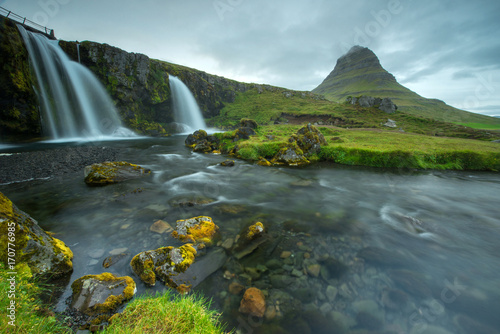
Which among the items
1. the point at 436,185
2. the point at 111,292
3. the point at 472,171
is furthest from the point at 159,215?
the point at 472,171

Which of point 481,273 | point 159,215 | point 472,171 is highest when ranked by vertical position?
point 472,171

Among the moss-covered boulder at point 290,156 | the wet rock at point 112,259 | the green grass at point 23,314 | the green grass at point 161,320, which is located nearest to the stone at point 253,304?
the green grass at point 161,320

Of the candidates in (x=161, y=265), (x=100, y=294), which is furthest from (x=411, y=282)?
(x=100, y=294)

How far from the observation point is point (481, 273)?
18.5 ft

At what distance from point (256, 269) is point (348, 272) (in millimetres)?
2682

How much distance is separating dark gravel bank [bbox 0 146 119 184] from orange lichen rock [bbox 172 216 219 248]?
12.0m

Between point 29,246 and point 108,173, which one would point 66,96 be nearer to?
point 108,173

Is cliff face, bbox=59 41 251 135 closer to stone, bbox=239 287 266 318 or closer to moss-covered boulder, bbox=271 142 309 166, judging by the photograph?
moss-covered boulder, bbox=271 142 309 166

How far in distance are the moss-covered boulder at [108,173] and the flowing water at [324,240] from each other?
24.7 inches

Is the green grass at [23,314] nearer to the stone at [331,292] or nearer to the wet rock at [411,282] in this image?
the stone at [331,292]

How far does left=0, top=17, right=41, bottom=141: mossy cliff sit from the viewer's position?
69.2ft

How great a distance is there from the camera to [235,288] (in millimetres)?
4645

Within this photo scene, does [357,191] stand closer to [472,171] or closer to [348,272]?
[348,272]

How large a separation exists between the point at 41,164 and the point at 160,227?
1432cm
